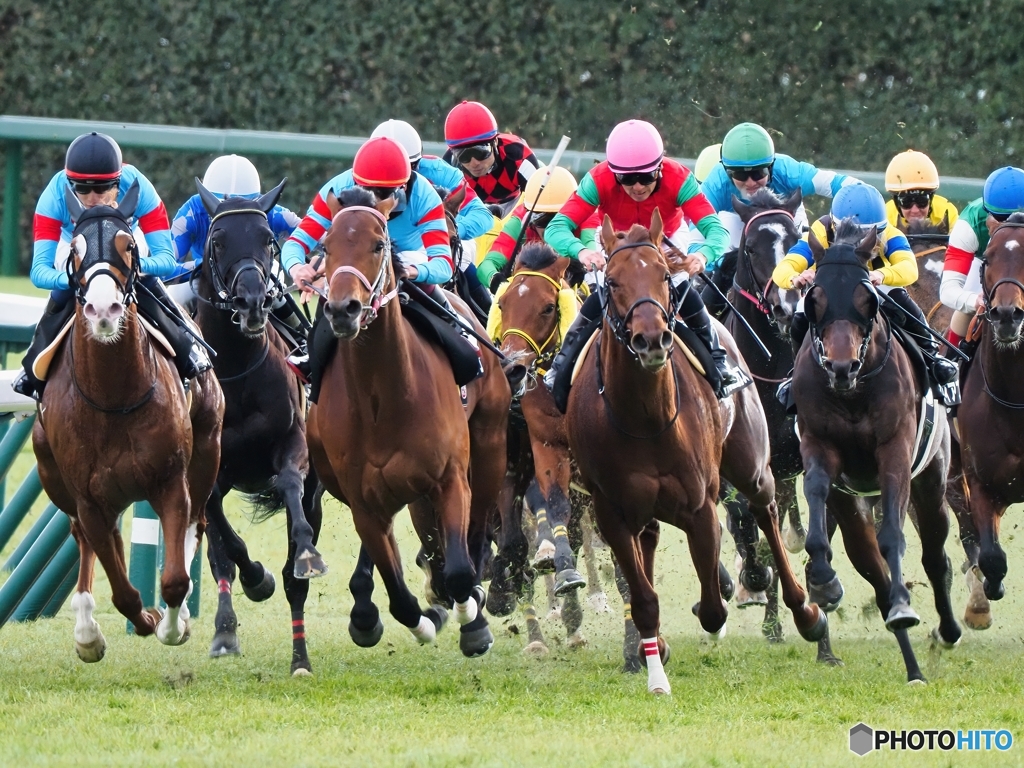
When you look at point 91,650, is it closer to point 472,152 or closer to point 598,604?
point 598,604

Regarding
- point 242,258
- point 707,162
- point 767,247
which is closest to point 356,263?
point 242,258

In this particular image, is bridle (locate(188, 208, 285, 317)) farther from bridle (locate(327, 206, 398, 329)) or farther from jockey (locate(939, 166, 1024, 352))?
jockey (locate(939, 166, 1024, 352))

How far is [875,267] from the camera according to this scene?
8.54 meters

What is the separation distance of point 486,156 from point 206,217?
193 centimetres

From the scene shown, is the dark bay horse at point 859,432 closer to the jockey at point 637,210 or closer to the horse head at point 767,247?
the jockey at point 637,210

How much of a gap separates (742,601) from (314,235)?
3.08 metres

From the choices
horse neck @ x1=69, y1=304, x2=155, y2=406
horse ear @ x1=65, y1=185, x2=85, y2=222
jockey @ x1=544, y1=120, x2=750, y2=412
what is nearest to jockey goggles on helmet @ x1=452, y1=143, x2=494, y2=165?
jockey @ x1=544, y1=120, x2=750, y2=412

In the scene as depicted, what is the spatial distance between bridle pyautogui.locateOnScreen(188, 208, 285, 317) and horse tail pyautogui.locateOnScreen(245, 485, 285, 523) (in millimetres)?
917

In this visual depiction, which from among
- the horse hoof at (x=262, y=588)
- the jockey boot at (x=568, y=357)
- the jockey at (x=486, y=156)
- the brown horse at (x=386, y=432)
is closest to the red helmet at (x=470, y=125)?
the jockey at (x=486, y=156)

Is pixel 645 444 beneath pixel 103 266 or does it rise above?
beneath

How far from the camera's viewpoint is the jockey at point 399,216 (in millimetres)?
7637

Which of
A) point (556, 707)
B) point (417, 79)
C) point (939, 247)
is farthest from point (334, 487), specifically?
point (417, 79)

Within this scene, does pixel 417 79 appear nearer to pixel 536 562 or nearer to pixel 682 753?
pixel 536 562

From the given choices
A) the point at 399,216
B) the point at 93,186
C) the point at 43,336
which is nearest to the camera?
the point at 93,186
